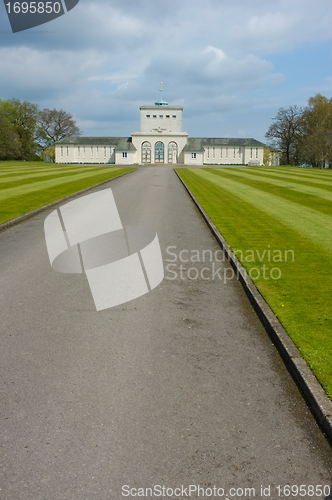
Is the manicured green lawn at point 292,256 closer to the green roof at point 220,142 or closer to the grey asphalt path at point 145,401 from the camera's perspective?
the grey asphalt path at point 145,401

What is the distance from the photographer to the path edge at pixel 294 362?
3.91 meters

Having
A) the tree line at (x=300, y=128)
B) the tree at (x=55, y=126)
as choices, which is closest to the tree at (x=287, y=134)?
the tree line at (x=300, y=128)

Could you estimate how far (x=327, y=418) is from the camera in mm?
3781

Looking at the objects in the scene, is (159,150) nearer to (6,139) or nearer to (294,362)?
(6,139)

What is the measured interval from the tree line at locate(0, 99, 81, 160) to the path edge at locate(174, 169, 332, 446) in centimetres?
8630

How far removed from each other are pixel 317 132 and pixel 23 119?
6978 centimetres

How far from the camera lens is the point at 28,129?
102062 millimetres

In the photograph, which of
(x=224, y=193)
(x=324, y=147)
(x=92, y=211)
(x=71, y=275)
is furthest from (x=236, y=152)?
(x=71, y=275)

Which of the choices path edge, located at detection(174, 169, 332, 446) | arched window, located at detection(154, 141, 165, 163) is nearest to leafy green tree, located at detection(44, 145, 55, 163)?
arched window, located at detection(154, 141, 165, 163)

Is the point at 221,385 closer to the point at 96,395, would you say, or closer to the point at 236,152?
the point at 96,395

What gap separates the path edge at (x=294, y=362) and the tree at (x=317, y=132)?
231ft

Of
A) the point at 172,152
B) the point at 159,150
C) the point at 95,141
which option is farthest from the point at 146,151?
the point at 95,141

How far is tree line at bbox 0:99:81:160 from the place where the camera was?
8462 centimetres

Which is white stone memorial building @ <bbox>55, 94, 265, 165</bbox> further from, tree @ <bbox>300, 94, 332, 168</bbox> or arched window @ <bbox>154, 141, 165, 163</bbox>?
tree @ <bbox>300, 94, 332, 168</bbox>
